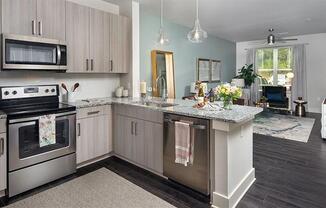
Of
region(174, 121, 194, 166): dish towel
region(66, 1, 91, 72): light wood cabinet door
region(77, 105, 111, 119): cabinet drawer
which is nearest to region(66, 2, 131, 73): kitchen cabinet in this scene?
region(66, 1, 91, 72): light wood cabinet door

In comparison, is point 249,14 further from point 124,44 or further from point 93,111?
point 93,111

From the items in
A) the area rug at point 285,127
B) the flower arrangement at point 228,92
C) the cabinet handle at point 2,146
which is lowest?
the area rug at point 285,127

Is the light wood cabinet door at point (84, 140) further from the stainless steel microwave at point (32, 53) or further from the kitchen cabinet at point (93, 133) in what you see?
the stainless steel microwave at point (32, 53)

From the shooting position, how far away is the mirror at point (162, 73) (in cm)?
462

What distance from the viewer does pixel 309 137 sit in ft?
14.4

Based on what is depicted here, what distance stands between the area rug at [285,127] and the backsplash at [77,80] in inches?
137

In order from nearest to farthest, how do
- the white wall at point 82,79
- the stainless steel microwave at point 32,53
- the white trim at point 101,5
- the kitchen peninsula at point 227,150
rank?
the kitchen peninsula at point 227,150 → the stainless steel microwave at point 32,53 → the white wall at point 82,79 → the white trim at point 101,5

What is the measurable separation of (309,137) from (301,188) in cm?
248

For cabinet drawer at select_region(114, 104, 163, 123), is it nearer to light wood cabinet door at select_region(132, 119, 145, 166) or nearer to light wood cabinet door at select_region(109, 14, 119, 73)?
light wood cabinet door at select_region(132, 119, 145, 166)

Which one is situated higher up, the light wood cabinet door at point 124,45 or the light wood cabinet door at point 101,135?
the light wood cabinet door at point 124,45

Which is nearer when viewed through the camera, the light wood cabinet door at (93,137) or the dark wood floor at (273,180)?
the dark wood floor at (273,180)

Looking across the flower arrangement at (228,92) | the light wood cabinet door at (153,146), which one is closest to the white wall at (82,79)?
the light wood cabinet door at (153,146)

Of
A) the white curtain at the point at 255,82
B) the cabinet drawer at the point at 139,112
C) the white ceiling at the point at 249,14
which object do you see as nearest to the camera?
the cabinet drawer at the point at 139,112

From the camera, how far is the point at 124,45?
3762 millimetres
